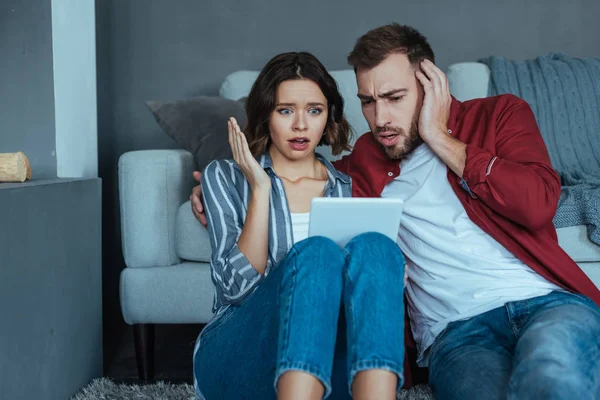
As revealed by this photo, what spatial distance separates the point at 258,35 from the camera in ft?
9.28

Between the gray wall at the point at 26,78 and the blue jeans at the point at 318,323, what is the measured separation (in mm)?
898

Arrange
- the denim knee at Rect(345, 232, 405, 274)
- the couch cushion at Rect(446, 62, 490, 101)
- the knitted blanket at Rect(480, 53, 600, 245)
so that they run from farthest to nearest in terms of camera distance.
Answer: the couch cushion at Rect(446, 62, 490, 101) → the knitted blanket at Rect(480, 53, 600, 245) → the denim knee at Rect(345, 232, 405, 274)

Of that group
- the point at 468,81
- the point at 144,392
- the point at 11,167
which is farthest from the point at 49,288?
the point at 468,81

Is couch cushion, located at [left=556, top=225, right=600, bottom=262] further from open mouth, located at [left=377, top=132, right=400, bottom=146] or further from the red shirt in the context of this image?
open mouth, located at [left=377, top=132, right=400, bottom=146]

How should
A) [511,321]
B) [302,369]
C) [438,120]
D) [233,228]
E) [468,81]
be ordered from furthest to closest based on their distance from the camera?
[468,81]
[438,120]
[233,228]
[511,321]
[302,369]

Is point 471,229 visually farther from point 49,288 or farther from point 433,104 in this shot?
point 49,288

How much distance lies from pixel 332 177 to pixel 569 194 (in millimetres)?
744

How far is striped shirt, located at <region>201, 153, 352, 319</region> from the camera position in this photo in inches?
50.4

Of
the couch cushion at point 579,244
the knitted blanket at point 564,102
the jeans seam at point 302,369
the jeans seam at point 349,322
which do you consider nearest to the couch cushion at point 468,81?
the knitted blanket at point 564,102

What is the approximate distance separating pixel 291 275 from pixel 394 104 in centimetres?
64

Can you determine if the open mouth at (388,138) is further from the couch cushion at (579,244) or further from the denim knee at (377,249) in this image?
the couch cushion at (579,244)


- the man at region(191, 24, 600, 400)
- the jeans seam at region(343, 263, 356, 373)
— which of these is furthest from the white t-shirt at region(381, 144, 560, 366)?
the jeans seam at region(343, 263, 356, 373)

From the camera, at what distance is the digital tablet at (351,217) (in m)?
1.08

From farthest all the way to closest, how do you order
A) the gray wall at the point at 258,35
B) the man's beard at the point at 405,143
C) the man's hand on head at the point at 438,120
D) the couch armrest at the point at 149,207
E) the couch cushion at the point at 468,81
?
the gray wall at the point at 258,35, the couch cushion at the point at 468,81, the couch armrest at the point at 149,207, the man's beard at the point at 405,143, the man's hand on head at the point at 438,120
